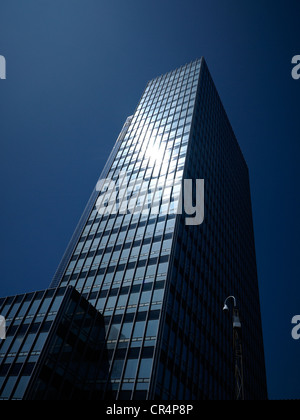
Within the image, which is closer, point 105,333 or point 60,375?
point 60,375

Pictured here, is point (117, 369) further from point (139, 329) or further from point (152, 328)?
point (152, 328)

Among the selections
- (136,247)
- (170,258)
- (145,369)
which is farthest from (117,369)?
(136,247)

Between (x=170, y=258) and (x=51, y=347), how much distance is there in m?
23.0

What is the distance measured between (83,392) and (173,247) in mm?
25740

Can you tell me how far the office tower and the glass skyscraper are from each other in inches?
77.3

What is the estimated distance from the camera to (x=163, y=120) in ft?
317

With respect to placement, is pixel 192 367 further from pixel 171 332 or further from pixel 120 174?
pixel 120 174

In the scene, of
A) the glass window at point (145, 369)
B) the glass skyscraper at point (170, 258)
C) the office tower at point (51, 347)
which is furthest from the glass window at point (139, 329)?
the office tower at point (51, 347)

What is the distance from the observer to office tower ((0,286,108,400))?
1581 inches

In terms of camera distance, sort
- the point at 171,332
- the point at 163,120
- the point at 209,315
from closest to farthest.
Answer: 1. the point at 171,332
2. the point at 209,315
3. the point at 163,120

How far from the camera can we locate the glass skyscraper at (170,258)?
47.6 meters

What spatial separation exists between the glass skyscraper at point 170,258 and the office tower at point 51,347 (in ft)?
6.44

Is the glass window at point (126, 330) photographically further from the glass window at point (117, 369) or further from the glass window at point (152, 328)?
the glass window at point (117, 369)
